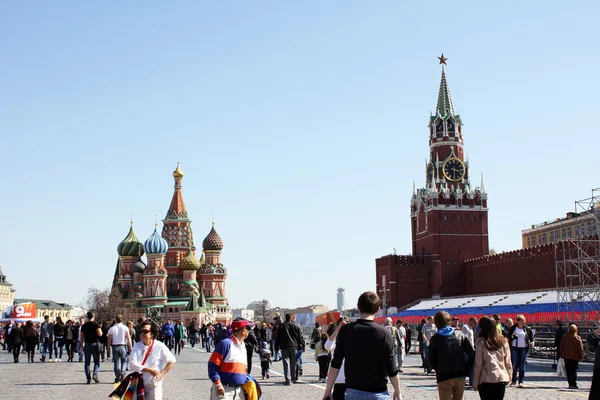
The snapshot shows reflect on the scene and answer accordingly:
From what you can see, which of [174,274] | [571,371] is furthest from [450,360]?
[174,274]

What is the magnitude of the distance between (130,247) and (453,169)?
41.1m

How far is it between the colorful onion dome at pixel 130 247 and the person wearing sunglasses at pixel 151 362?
9493cm

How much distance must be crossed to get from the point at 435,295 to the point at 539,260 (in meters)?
17.1

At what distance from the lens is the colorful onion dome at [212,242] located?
101062 mm

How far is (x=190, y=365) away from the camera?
75.0 ft

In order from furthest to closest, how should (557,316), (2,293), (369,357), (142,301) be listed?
(2,293)
(142,301)
(557,316)
(369,357)

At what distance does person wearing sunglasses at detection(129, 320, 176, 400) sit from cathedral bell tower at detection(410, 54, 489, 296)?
79.1 meters

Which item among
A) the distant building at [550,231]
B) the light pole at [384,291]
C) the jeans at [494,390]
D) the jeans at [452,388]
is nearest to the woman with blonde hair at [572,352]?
the jeans at [494,390]

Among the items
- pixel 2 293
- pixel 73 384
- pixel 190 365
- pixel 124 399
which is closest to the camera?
pixel 124 399

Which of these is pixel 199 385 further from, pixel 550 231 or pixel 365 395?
pixel 550 231

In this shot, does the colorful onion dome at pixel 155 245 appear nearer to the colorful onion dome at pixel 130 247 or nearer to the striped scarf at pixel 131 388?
the colorful onion dome at pixel 130 247

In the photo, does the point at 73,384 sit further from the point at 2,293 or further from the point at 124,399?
the point at 2,293

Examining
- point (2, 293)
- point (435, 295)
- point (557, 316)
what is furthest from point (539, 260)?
point (2, 293)

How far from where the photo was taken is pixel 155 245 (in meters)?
94.9
